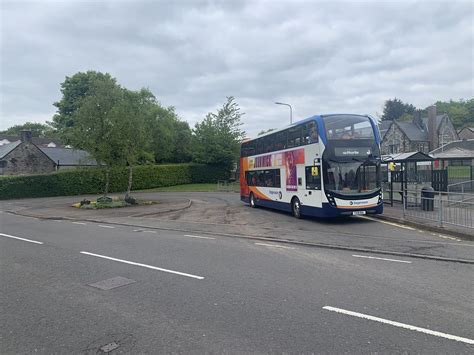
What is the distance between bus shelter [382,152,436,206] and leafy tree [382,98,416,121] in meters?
81.7

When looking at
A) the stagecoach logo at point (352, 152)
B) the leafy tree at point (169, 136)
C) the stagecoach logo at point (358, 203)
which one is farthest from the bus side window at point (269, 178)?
the leafy tree at point (169, 136)

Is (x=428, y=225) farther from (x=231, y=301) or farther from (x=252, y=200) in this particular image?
(x=252, y=200)

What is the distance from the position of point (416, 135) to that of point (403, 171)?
182 feet

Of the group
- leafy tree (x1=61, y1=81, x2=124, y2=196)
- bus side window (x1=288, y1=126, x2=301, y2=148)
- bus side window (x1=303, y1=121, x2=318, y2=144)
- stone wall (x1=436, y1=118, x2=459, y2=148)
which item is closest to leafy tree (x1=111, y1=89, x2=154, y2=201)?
leafy tree (x1=61, y1=81, x2=124, y2=196)

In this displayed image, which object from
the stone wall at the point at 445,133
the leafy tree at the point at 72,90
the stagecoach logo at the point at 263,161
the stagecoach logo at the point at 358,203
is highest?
the leafy tree at the point at 72,90

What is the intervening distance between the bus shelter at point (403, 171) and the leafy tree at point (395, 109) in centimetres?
8167

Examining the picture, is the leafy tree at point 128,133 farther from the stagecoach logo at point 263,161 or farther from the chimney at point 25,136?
the chimney at point 25,136

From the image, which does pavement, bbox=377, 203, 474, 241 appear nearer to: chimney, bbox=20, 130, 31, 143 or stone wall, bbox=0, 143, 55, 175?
stone wall, bbox=0, 143, 55, 175

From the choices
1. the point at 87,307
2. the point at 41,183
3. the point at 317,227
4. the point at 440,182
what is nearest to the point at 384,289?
the point at 87,307

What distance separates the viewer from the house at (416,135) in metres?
67.5

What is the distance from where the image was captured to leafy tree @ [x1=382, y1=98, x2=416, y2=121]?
322ft

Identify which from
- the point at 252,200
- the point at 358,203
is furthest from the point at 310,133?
the point at 252,200

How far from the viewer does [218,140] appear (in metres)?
51.2

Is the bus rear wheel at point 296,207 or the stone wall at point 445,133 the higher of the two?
the stone wall at point 445,133
